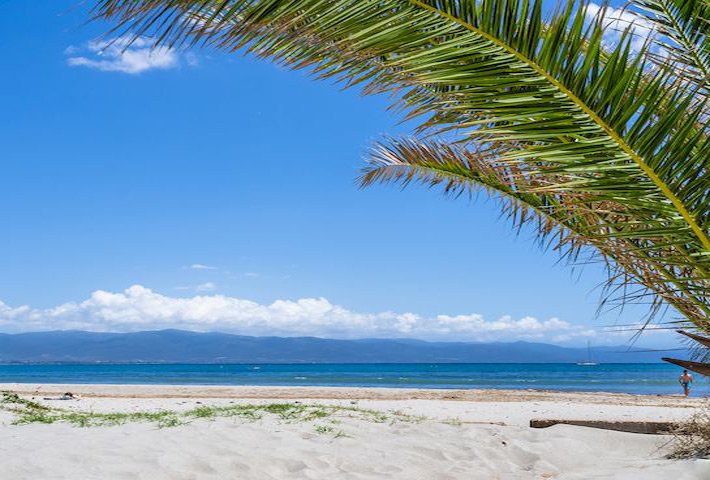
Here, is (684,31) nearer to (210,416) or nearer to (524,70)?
(524,70)

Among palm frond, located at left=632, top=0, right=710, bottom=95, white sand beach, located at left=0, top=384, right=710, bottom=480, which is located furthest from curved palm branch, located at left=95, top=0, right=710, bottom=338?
white sand beach, located at left=0, top=384, right=710, bottom=480

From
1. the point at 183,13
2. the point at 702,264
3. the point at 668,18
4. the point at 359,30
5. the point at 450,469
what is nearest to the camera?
the point at 183,13

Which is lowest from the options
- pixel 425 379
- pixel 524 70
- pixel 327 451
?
pixel 425 379

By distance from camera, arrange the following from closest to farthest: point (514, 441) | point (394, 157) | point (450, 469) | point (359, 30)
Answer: point (359, 30) < point (450, 469) < point (394, 157) < point (514, 441)

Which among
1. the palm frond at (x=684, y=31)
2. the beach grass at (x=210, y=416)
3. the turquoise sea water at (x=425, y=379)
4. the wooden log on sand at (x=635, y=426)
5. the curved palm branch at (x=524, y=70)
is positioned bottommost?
the turquoise sea water at (x=425, y=379)

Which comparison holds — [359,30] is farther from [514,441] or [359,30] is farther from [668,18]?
[514,441]

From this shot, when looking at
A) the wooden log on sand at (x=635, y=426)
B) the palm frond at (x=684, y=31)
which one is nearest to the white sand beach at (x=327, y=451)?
the wooden log on sand at (x=635, y=426)

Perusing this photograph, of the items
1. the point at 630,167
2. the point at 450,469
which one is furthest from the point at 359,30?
the point at 450,469

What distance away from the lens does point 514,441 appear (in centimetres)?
705

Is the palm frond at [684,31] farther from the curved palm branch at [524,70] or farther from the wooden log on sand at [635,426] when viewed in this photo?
the wooden log on sand at [635,426]

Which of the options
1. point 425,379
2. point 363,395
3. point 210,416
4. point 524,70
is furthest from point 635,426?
point 425,379

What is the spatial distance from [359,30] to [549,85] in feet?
2.75

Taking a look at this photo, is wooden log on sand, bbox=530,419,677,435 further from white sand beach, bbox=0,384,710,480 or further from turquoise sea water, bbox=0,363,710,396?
turquoise sea water, bbox=0,363,710,396

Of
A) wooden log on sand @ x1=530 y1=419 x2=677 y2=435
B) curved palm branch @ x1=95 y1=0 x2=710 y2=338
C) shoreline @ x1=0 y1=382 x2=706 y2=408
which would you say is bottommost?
shoreline @ x1=0 y1=382 x2=706 y2=408
